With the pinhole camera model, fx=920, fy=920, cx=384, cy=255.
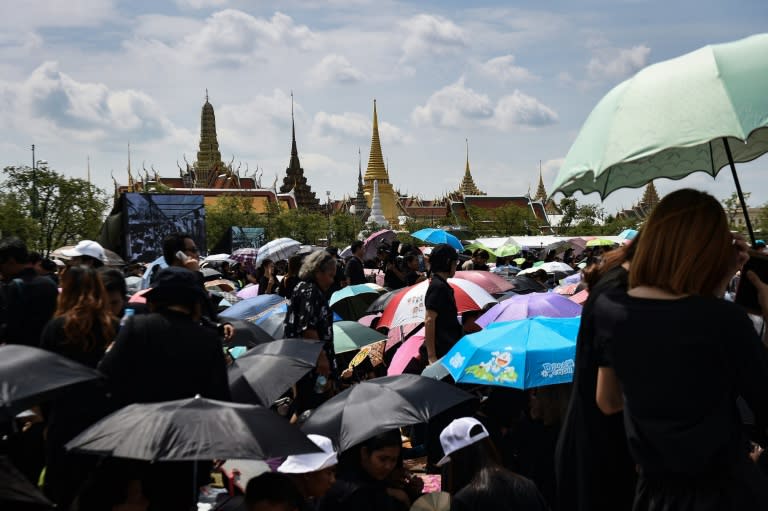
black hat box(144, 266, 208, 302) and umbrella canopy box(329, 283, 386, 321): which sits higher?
black hat box(144, 266, 208, 302)

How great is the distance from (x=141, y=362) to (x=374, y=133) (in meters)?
104

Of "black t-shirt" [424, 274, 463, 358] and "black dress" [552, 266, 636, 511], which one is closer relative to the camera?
"black dress" [552, 266, 636, 511]

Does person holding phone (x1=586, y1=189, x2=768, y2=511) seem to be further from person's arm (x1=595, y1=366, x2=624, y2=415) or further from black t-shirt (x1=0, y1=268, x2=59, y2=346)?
black t-shirt (x1=0, y1=268, x2=59, y2=346)

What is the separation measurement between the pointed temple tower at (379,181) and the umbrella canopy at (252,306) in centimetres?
8598

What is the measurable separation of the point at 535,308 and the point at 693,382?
161 inches

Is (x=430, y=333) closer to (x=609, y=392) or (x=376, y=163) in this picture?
(x=609, y=392)

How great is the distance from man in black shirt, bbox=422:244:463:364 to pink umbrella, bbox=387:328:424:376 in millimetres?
532

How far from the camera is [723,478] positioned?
2.50 meters

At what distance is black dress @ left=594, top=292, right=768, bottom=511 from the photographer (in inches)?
98.1

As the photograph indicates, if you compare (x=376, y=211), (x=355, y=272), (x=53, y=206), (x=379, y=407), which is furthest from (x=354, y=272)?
(x=376, y=211)

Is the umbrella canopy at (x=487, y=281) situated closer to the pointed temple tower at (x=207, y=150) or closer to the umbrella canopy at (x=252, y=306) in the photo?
the umbrella canopy at (x=252, y=306)

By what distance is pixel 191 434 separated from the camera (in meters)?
3.40

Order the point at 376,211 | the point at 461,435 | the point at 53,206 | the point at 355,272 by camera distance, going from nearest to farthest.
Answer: the point at 461,435
the point at 355,272
the point at 53,206
the point at 376,211

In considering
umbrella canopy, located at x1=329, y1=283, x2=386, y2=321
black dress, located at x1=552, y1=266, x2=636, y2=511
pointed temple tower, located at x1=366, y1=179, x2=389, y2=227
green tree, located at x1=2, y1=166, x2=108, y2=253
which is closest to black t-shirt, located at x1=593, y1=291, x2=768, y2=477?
black dress, located at x1=552, y1=266, x2=636, y2=511
